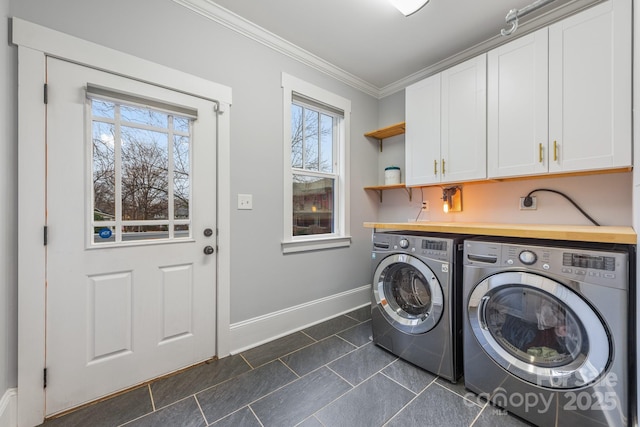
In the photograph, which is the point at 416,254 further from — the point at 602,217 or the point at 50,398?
the point at 50,398

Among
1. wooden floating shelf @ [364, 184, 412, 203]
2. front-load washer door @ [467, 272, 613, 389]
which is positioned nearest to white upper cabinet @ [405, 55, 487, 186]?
wooden floating shelf @ [364, 184, 412, 203]

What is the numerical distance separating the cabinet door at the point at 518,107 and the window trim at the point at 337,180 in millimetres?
1281

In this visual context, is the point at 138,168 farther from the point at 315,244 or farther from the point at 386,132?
the point at 386,132

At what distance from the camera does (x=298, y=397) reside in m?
1.54

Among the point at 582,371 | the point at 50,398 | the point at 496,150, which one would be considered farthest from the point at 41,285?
the point at 496,150

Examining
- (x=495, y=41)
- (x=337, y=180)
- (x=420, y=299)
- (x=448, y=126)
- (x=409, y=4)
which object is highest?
(x=495, y=41)

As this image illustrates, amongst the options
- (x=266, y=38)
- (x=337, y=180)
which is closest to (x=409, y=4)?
(x=266, y=38)

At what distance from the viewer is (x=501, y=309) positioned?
150 centimetres

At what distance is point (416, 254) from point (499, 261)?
0.49 m

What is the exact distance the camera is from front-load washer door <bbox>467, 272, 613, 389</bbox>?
47.1 inches

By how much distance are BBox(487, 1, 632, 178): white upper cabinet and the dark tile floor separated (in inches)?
62.0

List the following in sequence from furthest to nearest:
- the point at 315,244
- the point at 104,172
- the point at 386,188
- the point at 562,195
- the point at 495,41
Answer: the point at 386,188 → the point at 315,244 → the point at 495,41 → the point at 562,195 → the point at 104,172

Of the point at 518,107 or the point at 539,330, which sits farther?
the point at 518,107

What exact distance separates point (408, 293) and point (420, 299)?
0.10 meters
